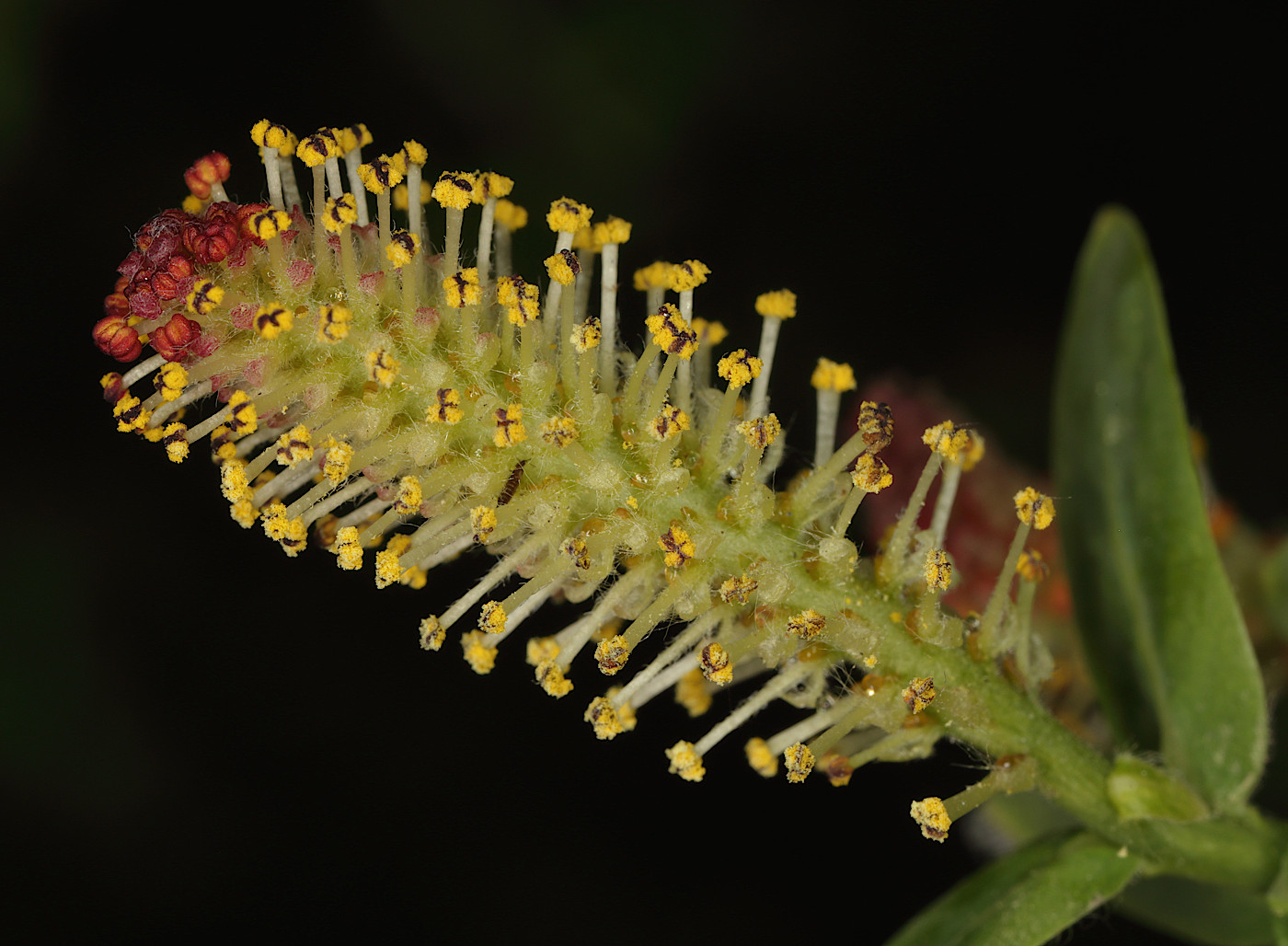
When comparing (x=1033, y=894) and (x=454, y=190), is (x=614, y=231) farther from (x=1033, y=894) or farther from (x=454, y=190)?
(x=1033, y=894)

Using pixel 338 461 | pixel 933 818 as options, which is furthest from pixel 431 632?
pixel 933 818

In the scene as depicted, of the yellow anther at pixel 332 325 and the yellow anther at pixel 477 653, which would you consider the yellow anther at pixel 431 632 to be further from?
the yellow anther at pixel 332 325

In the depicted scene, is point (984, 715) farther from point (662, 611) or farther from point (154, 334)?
point (154, 334)

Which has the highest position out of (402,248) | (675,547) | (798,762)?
(402,248)

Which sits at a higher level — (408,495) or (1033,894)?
(408,495)

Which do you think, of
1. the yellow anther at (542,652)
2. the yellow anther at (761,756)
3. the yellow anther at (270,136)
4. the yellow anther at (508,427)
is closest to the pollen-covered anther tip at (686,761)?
the yellow anther at (761,756)

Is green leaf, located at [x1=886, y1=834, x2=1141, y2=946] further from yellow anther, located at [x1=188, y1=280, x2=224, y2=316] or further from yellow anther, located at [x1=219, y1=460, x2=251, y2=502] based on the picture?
yellow anther, located at [x1=188, y1=280, x2=224, y2=316]

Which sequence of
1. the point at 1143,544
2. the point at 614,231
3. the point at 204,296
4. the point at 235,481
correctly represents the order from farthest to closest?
the point at 1143,544 < the point at 614,231 < the point at 235,481 < the point at 204,296

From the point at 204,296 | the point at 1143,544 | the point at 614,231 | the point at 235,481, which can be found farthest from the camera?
the point at 1143,544

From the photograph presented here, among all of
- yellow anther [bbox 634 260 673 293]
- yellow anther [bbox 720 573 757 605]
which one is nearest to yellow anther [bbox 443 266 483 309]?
yellow anther [bbox 634 260 673 293]
